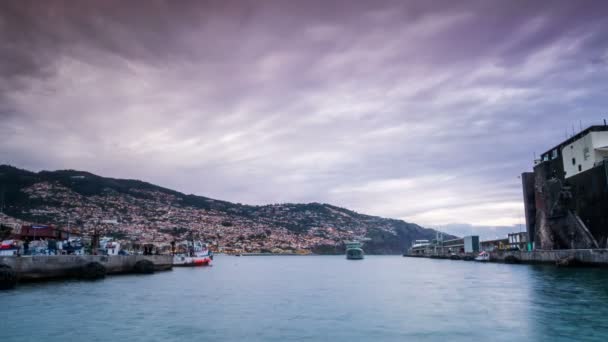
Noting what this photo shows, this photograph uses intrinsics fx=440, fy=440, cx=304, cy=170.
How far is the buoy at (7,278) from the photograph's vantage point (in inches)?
1073

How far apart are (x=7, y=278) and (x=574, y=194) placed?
57745 millimetres

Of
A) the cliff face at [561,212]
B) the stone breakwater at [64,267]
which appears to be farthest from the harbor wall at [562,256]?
the stone breakwater at [64,267]

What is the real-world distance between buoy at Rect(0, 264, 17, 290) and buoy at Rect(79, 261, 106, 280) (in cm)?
925

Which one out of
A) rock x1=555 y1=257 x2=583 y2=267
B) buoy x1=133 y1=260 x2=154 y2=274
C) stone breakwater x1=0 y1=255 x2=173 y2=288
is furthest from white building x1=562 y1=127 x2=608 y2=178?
stone breakwater x1=0 y1=255 x2=173 y2=288

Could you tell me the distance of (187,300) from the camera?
86.3 ft

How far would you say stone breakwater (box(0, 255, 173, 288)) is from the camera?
28797 millimetres

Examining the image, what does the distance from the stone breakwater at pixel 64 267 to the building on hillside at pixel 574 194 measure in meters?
49.5

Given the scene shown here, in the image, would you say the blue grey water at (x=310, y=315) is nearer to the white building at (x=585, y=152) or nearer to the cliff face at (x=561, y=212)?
the cliff face at (x=561, y=212)

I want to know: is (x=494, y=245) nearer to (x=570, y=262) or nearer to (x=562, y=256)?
(x=562, y=256)

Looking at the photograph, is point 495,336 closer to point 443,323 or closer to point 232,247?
point 443,323

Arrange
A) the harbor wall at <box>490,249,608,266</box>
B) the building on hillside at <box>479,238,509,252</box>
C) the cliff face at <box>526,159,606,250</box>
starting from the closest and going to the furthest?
the harbor wall at <box>490,249,608,266</box>
the cliff face at <box>526,159,606,250</box>
the building on hillside at <box>479,238,509,252</box>

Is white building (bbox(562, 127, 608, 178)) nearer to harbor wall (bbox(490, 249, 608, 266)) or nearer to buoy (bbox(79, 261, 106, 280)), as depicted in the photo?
harbor wall (bbox(490, 249, 608, 266))

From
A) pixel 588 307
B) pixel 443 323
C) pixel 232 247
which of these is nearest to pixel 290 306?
pixel 443 323

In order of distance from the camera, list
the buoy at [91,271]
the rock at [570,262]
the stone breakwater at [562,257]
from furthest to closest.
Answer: the rock at [570,262] → the stone breakwater at [562,257] → the buoy at [91,271]
